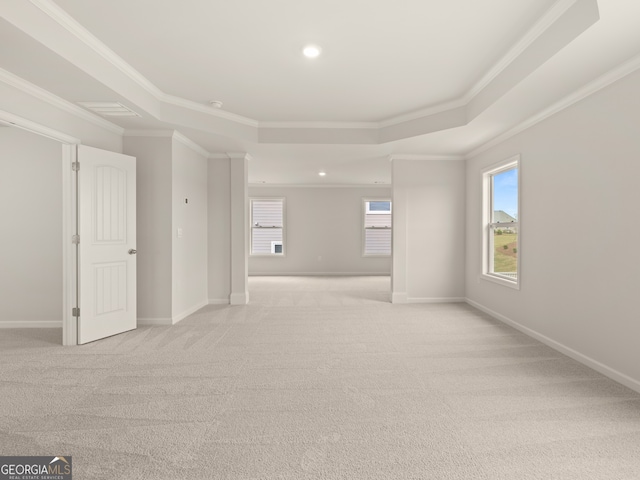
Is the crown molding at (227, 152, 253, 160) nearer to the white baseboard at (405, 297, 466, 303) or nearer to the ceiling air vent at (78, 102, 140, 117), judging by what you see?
the ceiling air vent at (78, 102, 140, 117)

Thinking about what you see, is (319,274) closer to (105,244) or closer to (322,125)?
(322,125)

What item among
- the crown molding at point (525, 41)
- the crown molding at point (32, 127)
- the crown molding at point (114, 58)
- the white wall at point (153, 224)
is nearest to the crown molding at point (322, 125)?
the crown molding at point (114, 58)

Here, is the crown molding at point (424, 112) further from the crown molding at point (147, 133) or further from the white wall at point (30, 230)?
the white wall at point (30, 230)

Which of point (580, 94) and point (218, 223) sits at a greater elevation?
point (580, 94)

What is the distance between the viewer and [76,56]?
8.80ft

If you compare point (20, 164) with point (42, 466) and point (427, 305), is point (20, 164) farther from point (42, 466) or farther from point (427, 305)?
point (427, 305)

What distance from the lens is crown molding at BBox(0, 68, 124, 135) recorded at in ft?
9.61

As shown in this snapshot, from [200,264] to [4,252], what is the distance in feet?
7.66

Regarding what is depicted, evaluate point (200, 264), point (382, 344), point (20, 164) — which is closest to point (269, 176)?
point (200, 264)

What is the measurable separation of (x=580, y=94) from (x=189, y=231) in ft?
15.6

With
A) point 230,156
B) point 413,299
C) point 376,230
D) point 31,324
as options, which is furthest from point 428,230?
point 31,324

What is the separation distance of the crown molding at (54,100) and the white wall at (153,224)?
0.35 meters

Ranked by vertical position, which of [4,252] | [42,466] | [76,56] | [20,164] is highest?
[76,56]

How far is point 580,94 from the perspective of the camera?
3.06 meters
